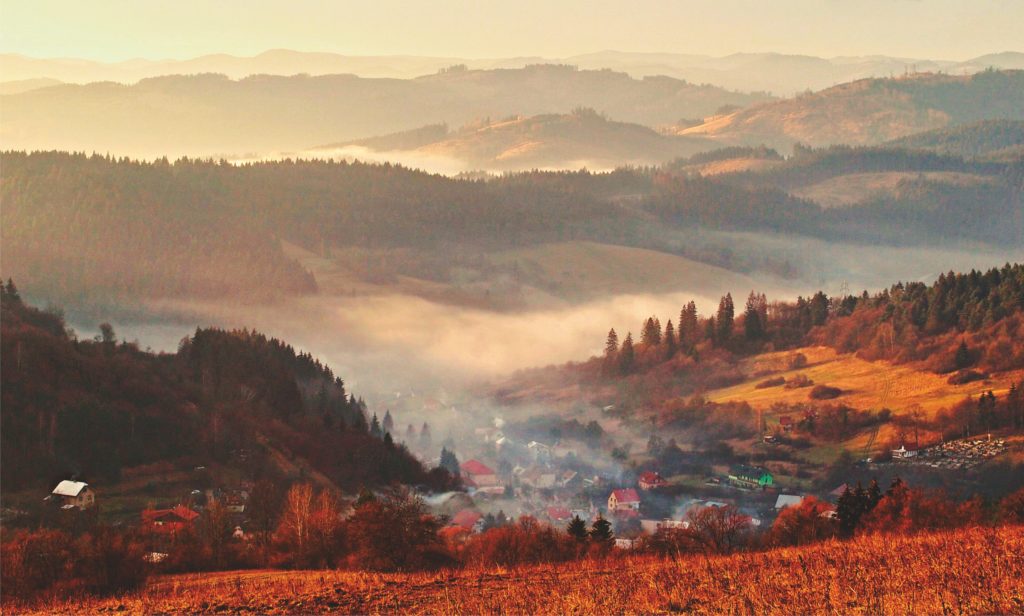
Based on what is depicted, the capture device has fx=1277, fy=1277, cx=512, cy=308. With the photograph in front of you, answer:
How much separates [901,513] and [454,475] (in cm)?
7926

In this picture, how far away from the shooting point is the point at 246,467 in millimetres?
106562

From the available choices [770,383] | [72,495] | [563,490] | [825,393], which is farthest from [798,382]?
[72,495]

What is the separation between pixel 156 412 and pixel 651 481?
6494cm

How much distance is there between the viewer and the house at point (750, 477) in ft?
486

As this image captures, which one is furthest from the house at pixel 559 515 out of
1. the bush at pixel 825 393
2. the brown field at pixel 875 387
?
the bush at pixel 825 393

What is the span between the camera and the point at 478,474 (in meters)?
162

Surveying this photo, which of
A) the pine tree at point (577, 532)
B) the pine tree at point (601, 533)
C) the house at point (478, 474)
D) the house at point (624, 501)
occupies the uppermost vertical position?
the pine tree at point (577, 532)

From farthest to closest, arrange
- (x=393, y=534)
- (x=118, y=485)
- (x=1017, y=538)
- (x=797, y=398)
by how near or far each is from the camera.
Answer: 1. (x=797, y=398)
2. (x=118, y=485)
3. (x=393, y=534)
4. (x=1017, y=538)

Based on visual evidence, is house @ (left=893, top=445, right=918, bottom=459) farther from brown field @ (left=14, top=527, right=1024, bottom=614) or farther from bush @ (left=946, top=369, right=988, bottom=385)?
brown field @ (left=14, top=527, right=1024, bottom=614)

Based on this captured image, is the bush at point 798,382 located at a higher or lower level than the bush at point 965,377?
lower

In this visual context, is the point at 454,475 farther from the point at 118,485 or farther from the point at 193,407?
the point at 118,485

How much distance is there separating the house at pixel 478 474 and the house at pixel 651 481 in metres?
18.2

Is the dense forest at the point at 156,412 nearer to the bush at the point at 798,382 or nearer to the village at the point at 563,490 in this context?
the village at the point at 563,490

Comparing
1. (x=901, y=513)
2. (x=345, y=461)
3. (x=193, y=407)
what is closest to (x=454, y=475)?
(x=345, y=461)
